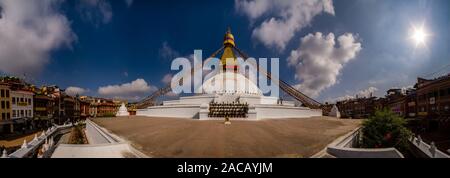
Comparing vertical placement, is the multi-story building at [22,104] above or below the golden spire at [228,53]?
below

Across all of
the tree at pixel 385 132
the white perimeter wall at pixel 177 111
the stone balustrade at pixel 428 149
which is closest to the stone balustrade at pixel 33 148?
the white perimeter wall at pixel 177 111

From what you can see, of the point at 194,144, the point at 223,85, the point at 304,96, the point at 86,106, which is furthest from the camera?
the point at 86,106

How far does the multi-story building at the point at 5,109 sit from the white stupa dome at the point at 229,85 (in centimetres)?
2288

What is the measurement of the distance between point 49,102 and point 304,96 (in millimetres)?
42239

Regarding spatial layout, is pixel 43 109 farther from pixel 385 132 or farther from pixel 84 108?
pixel 385 132

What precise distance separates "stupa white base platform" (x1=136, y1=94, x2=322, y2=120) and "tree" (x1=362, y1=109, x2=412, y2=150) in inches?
363

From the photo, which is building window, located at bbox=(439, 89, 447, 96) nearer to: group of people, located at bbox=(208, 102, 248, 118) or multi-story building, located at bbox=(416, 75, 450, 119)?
multi-story building, located at bbox=(416, 75, 450, 119)

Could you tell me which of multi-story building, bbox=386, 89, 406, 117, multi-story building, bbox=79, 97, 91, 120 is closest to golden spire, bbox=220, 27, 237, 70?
multi-story building, bbox=386, 89, 406, 117

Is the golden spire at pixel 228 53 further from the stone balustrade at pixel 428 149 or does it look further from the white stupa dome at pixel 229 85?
the stone balustrade at pixel 428 149

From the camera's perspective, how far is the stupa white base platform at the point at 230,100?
17.4 meters

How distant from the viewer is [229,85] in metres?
26.0
